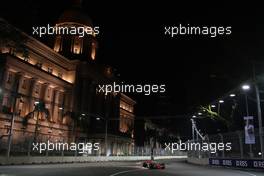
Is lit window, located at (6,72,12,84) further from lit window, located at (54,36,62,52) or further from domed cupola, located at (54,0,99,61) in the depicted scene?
lit window, located at (54,36,62,52)

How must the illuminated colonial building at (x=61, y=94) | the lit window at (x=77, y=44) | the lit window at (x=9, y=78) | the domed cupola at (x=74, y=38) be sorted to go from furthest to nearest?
the lit window at (x=77, y=44), the domed cupola at (x=74, y=38), the lit window at (x=9, y=78), the illuminated colonial building at (x=61, y=94)

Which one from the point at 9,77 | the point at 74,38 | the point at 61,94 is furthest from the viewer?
the point at 74,38

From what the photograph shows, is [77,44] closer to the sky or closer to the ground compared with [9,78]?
closer to the sky

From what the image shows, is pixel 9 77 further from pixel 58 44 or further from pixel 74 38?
pixel 74 38

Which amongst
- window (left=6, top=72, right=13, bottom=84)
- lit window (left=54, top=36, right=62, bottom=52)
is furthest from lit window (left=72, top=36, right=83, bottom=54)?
window (left=6, top=72, right=13, bottom=84)

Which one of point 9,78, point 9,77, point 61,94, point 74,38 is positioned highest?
point 74,38

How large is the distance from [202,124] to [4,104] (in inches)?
1699

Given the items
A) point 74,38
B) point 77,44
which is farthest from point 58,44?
point 77,44

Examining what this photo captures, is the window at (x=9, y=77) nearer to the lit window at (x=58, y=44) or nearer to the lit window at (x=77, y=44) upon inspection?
the lit window at (x=58, y=44)

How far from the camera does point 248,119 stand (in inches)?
1219

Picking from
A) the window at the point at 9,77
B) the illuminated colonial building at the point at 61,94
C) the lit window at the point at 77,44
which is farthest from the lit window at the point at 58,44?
the window at the point at 9,77

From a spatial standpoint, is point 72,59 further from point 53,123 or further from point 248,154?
point 248,154

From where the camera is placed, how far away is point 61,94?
8225cm

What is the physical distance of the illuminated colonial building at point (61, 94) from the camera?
61.9 metres
